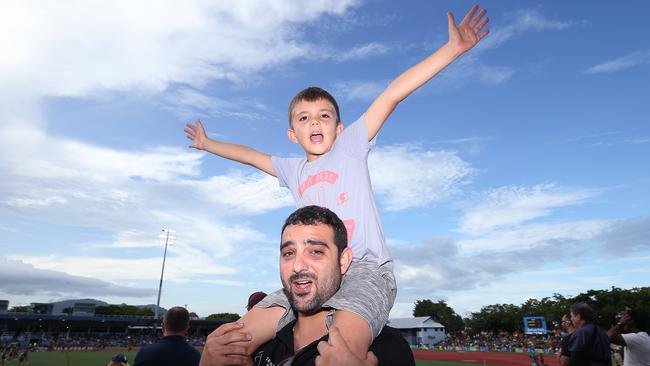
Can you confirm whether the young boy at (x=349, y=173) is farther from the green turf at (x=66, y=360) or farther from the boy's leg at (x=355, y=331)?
the green turf at (x=66, y=360)

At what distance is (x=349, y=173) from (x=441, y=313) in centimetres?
12910

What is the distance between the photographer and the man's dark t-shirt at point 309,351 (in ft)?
7.77

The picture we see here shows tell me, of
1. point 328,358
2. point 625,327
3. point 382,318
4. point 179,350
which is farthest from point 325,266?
point 625,327

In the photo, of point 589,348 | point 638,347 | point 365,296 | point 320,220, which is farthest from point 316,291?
point 638,347

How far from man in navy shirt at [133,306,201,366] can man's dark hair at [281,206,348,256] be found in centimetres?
353

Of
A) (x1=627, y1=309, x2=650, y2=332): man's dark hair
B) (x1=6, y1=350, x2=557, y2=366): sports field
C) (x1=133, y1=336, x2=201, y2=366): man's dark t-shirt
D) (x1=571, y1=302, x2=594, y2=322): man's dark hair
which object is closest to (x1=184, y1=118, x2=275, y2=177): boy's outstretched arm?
(x1=133, y1=336, x2=201, y2=366): man's dark t-shirt

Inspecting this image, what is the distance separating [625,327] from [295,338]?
709cm

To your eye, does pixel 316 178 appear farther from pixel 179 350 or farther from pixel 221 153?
pixel 179 350

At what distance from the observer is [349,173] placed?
3430 millimetres

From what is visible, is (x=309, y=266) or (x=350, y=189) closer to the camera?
(x=309, y=266)

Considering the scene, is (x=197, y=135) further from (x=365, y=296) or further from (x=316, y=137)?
(x=365, y=296)

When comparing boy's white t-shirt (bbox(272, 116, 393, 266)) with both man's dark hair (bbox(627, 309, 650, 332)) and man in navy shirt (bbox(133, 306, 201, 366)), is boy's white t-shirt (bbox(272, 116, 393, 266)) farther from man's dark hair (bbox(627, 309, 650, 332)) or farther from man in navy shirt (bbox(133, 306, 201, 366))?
man's dark hair (bbox(627, 309, 650, 332))

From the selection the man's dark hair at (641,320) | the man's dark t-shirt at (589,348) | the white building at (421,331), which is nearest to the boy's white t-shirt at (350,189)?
the man's dark t-shirt at (589,348)

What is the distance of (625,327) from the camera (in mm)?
7238
